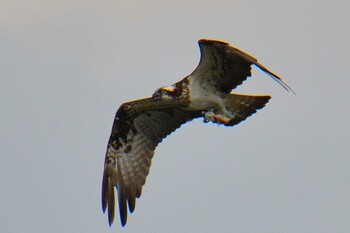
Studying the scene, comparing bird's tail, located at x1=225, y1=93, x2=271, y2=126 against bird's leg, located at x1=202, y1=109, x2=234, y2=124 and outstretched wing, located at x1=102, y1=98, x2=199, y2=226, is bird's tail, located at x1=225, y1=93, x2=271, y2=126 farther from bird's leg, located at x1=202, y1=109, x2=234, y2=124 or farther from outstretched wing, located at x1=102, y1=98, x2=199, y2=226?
outstretched wing, located at x1=102, y1=98, x2=199, y2=226

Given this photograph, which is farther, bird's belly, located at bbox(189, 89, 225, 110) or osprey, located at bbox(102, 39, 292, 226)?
bird's belly, located at bbox(189, 89, 225, 110)

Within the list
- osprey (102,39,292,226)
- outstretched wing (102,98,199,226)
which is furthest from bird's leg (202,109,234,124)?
outstretched wing (102,98,199,226)

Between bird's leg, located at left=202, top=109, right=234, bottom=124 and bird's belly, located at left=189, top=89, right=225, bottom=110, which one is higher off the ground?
bird's belly, located at left=189, top=89, right=225, bottom=110

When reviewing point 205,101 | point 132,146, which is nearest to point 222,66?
point 205,101

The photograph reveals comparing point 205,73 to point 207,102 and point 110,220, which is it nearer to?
point 207,102

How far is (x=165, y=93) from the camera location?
14.9 metres

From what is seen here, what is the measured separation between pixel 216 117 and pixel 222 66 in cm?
85

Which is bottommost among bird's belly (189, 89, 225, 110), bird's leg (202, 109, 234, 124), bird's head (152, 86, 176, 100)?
bird's leg (202, 109, 234, 124)

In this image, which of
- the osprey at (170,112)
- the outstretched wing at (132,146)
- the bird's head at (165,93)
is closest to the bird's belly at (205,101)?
the osprey at (170,112)

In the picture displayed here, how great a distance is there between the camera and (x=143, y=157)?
15953 millimetres

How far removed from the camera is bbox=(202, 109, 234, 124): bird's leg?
14898 millimetres

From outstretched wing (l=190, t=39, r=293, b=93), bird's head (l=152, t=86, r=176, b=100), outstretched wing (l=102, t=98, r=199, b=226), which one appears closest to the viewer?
outstretched wing (l=190, t=39, r=293, b=93)

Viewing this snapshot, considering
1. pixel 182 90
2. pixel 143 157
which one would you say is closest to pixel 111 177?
pixel 143 157

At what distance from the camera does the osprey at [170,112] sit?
14.5 m
